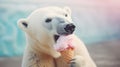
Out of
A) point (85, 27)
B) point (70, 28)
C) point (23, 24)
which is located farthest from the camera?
point (85, 27)

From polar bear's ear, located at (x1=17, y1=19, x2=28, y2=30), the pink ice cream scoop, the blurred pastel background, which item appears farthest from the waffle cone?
the blurred pastel background

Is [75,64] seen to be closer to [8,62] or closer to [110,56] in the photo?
[8,62]

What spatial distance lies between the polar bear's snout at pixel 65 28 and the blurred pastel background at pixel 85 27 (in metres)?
0.44

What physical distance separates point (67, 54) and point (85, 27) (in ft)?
1.77

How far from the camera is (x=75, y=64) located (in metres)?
0.78

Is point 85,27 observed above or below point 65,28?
above

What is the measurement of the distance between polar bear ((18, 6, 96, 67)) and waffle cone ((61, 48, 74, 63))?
14 mm

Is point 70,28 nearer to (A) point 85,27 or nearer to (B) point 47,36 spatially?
(B) point 47,36

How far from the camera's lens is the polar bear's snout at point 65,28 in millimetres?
736

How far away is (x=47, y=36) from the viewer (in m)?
0.81

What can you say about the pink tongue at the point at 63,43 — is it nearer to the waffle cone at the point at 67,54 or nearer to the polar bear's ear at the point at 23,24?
the waffle cone at the point at 67,54

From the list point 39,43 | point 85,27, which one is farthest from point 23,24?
point 85,27

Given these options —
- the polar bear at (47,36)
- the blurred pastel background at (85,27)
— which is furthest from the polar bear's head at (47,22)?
the blurred pastel background at (85,27)

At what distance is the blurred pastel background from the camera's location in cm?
121
